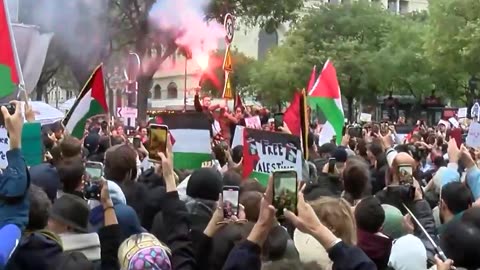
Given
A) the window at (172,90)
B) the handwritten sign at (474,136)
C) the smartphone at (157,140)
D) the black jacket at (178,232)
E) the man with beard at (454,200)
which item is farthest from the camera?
the window at (172,90)

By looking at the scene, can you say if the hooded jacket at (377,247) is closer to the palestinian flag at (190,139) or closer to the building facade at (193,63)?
the palestinian flag at (190,139)

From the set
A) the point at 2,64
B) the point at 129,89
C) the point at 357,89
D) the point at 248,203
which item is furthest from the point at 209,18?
the point at 248,203

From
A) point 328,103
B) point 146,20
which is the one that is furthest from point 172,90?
point 328,103

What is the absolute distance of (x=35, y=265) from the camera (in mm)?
4383

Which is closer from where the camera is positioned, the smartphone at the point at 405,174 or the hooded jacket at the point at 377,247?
the hooded jacket at the point at 377,247

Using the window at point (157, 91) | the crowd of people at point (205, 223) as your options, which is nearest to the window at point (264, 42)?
the window at point (157, 91)

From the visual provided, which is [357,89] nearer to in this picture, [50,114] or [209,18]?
[209,18]

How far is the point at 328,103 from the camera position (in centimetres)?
1347

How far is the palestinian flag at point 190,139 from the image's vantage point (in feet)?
24.7

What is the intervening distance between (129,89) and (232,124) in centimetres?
2869

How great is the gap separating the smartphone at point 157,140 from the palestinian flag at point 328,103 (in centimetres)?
677

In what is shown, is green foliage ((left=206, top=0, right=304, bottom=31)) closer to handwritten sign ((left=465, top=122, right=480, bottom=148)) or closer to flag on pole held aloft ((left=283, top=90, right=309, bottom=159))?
handwritten sign ((left=465, top=122, right=480, bottom=148))

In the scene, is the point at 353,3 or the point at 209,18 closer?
the point at 209,18

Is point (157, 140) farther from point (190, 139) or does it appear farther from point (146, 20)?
point (146, 20)
